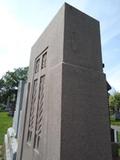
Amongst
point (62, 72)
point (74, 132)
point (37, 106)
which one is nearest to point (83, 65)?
point (62, 72)

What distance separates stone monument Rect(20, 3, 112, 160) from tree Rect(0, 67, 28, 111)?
48914 millimetres

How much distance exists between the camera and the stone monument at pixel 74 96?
202 cm

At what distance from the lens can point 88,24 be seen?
269 cm

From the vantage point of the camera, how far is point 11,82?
167 feet

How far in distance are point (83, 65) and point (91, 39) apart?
1.75ft

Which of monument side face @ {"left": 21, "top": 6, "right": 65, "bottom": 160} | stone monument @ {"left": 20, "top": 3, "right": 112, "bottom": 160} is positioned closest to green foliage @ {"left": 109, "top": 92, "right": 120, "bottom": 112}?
monument side face @ {"left": 21, "top": 6, "right": 65, "bottom": 160}

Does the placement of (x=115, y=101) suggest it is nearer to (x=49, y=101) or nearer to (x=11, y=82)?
(x=11, y=82)

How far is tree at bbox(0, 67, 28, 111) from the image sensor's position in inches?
1998

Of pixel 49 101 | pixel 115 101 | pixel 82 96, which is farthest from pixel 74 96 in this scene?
pixel 115 101

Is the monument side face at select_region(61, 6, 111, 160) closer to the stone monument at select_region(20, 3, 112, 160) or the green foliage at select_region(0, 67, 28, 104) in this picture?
the stone monument at select_region(20, 3, 112, 160)

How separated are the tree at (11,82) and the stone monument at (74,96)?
48914mm

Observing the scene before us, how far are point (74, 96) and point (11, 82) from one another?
5104cm

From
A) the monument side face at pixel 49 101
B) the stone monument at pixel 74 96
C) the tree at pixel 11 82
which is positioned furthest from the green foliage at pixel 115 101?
the stone monument at pixel 74 96

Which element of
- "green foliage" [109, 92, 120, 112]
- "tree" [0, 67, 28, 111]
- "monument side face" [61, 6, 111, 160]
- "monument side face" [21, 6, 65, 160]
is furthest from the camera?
"tree" [0, 67, 28, 111]
